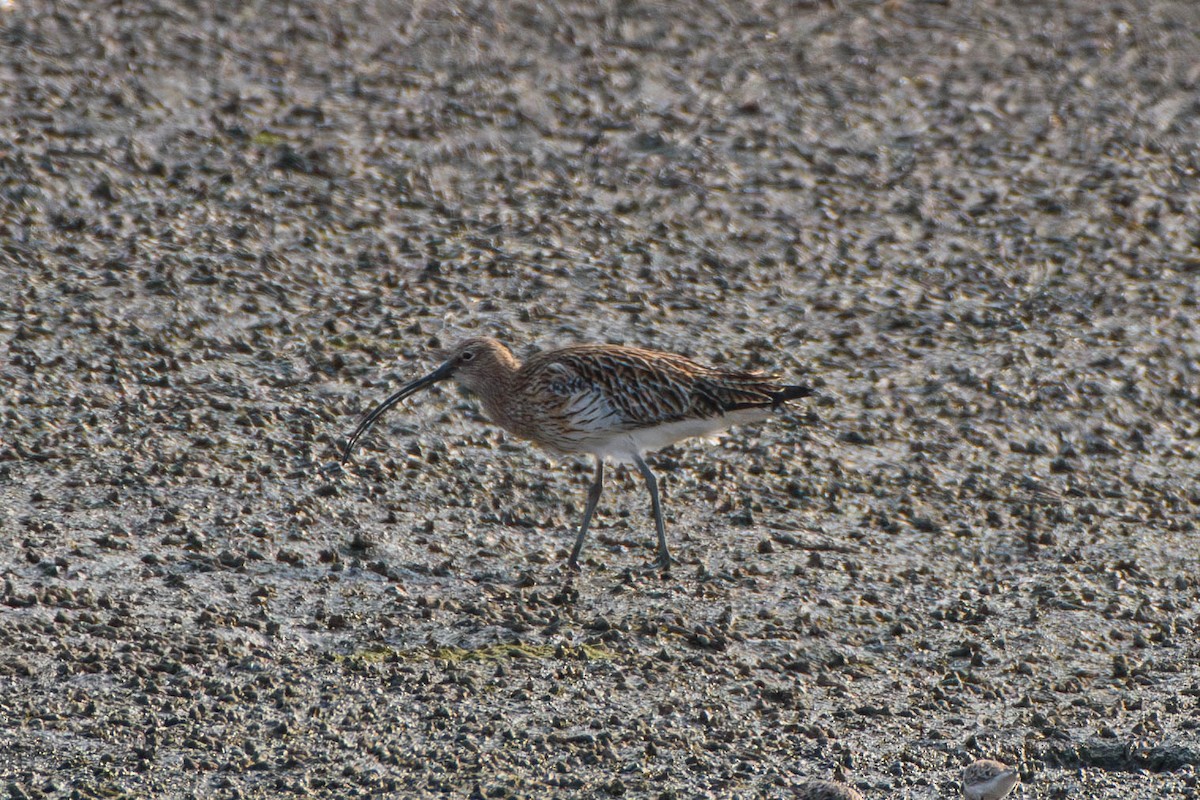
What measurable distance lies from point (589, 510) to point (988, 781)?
115 inches

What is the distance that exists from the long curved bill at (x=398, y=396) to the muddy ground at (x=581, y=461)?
0.11 meters

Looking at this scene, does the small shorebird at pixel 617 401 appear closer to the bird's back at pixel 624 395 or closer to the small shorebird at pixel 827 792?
the bird's back at pixel 624 395

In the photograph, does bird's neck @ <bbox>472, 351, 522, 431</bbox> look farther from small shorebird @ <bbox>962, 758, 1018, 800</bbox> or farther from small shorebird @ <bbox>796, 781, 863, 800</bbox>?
small shorebird @ <bbox>962, 758, 1018, 800</bbox>

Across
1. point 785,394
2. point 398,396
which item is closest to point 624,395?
point 785,394

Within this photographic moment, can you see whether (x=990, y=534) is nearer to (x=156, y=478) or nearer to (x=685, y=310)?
(x=685, y=310)

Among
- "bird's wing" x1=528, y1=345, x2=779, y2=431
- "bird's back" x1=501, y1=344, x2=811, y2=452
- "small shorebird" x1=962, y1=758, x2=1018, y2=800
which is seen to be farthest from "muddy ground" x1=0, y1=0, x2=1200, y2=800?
"bird's wing" x1=528, y1=345, x2=779, y2=431

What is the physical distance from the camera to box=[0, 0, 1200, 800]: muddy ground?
7.35m

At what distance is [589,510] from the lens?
29.9 feet

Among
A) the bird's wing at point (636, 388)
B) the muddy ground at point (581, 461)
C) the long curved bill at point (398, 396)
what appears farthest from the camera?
the long curved bill at point (398, 396)

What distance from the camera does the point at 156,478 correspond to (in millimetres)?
9133

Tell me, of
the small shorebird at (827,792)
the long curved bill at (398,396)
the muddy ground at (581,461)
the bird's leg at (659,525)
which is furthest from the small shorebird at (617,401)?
the small shorebird at (827,792)

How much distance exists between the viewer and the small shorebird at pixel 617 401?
9109 mm

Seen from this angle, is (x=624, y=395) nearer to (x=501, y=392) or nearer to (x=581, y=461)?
(x=501, y=392)

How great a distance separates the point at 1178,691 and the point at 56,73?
31.5 ft
